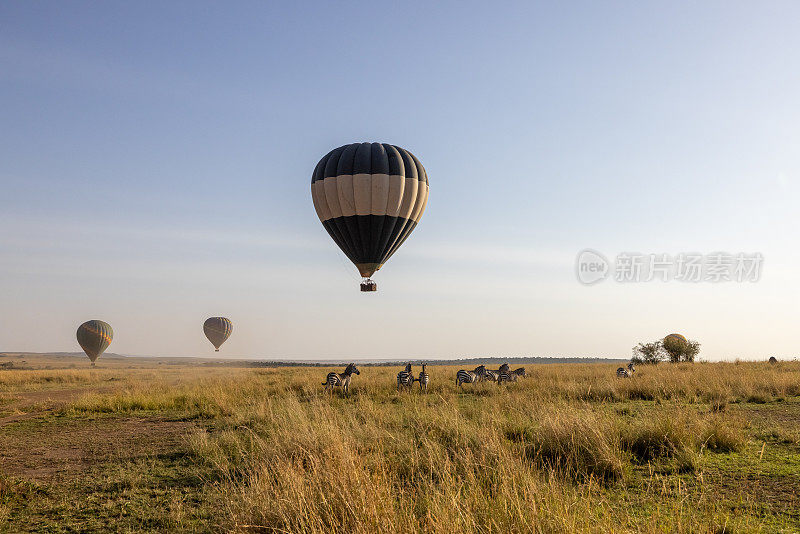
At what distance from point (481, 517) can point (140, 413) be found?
17.0 metres

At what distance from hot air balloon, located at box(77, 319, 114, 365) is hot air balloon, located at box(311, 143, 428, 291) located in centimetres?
6492

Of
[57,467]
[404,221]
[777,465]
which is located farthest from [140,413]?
[777,465]

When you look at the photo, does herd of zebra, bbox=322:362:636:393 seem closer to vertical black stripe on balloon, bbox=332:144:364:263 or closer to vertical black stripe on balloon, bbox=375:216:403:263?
vertical black stripe on balloon, bbox=375:216:403:263

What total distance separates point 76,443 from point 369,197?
15474mm

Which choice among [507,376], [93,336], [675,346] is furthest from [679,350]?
[93,336]

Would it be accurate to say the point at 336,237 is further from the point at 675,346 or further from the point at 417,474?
the point at 675,346

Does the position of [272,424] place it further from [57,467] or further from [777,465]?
[777,465]

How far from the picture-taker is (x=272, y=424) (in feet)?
40.0

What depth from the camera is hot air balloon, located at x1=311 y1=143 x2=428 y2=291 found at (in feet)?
78.4

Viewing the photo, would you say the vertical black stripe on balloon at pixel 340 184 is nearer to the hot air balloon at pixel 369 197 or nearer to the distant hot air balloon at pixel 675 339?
the hot air balloon at pixel 369 197

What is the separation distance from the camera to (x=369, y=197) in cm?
2388

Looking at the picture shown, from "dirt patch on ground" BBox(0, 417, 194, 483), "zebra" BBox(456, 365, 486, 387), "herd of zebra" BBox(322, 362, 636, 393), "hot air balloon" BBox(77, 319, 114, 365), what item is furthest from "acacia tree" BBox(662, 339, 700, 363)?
"hot air balloon" BBox(77, 319, 114, 365)

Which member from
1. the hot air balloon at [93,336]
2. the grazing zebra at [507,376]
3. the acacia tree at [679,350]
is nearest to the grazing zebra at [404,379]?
the grazing zebra at [507,376]

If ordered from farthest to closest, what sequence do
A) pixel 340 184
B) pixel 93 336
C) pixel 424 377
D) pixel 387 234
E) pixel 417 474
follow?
pixel 93 336
pixel 387 234
pixel 340 184
pixel 424 377
pixel 417 474
